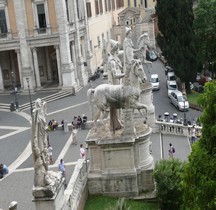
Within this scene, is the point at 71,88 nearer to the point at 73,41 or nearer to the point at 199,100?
the point at 73,41

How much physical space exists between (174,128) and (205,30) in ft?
60.7

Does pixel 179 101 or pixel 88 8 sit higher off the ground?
pixel 88 8

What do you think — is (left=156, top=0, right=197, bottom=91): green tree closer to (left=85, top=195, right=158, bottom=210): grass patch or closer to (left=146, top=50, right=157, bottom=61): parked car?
(left=146, top=50, right=157, bottom=61): parked car

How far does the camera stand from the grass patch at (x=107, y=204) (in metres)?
17.9

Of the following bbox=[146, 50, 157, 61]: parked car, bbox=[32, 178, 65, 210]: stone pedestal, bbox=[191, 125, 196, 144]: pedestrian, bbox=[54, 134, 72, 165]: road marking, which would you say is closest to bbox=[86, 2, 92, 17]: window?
bbox=[146, 50, 157, 61]: parked car

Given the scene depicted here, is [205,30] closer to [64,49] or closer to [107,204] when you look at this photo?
[64,49]

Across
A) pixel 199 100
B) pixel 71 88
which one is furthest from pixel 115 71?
pixel 71 88

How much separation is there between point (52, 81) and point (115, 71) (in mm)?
27194

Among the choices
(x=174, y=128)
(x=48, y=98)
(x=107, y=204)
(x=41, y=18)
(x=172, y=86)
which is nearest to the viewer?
(x=107, y=204)

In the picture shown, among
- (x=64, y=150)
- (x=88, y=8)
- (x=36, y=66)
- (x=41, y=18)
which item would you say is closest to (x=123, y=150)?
(x=64, y=150)

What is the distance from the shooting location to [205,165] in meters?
11.2

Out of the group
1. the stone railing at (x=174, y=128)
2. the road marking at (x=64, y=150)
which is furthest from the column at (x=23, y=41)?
the stone railing at (x=174, y=128)

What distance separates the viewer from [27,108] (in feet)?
129

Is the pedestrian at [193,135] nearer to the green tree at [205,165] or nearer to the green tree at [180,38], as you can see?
the green tree at [205,165]
